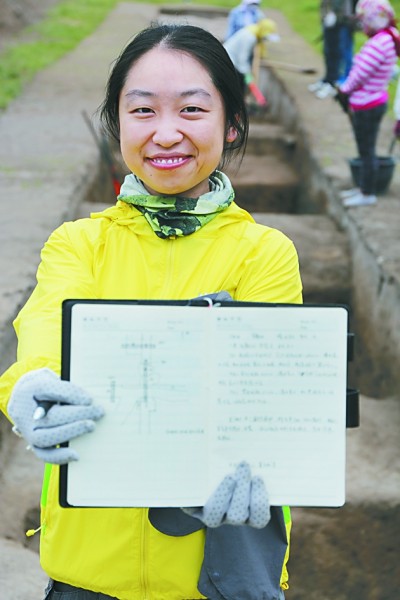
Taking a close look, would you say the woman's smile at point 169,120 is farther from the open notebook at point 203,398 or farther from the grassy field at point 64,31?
the grassy field at point 64,31

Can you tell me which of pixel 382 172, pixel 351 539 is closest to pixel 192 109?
pixel 351 539

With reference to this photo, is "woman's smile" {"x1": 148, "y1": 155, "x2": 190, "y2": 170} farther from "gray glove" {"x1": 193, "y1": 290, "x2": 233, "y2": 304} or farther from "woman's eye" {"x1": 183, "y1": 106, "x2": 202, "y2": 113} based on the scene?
"gray glove" {"x1": 193, "y1": 290, "x2": 233, "y2": 304}

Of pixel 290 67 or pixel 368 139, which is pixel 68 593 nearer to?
pixel 368 139

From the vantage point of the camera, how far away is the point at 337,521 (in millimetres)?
3717

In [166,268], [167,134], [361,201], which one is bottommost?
[361,201]

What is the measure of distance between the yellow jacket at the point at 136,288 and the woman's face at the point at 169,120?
0.36 ft

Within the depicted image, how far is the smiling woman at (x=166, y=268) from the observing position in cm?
177

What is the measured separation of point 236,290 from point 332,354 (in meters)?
0.32

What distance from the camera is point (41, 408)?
4.80 ft

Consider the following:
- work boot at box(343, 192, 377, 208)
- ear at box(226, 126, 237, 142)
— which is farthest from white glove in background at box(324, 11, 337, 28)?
ear at box(226, 126, 237, 142)

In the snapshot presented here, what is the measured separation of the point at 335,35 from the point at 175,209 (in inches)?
369

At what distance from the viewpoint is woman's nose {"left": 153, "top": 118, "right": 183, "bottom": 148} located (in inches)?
69.2

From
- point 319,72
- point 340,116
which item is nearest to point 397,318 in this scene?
point 340,116

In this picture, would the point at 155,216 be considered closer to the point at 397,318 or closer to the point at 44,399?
the point at 44,399
